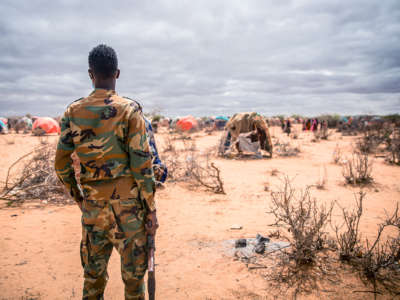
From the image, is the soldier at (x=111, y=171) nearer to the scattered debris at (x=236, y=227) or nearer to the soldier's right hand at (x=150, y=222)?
the soldier's right hand at (x=150, y=222)

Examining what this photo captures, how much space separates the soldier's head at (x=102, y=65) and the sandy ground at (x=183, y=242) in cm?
201

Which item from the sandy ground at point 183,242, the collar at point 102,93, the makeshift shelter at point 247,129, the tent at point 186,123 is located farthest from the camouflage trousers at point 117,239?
the tent at point 186,123

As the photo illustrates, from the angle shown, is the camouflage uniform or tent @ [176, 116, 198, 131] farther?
tent @ [176, 116, 198, 131]

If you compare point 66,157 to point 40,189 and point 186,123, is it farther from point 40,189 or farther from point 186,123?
point 186,123

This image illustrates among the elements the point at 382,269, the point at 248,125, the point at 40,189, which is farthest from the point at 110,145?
the point at 248,125

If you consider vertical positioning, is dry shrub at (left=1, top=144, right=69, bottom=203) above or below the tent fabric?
below

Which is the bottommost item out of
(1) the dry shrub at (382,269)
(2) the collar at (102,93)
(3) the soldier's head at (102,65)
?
(1) the dry shrub at (382,269)

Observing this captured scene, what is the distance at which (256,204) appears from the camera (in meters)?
5.21

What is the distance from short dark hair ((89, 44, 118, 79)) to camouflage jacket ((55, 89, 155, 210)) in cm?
13

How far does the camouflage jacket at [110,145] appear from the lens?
1524 mm

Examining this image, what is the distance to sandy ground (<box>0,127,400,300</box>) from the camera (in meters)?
2.52

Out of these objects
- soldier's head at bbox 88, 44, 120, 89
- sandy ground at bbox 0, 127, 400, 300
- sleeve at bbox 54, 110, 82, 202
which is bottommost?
sandy ground at bbox 0, 127, 400, 300

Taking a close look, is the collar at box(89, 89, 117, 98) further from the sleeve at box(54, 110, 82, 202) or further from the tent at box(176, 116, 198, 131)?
the tent at box(176, 116, 198, 131)

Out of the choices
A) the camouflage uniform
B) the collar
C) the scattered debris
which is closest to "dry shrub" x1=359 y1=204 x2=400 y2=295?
the scattered debris
